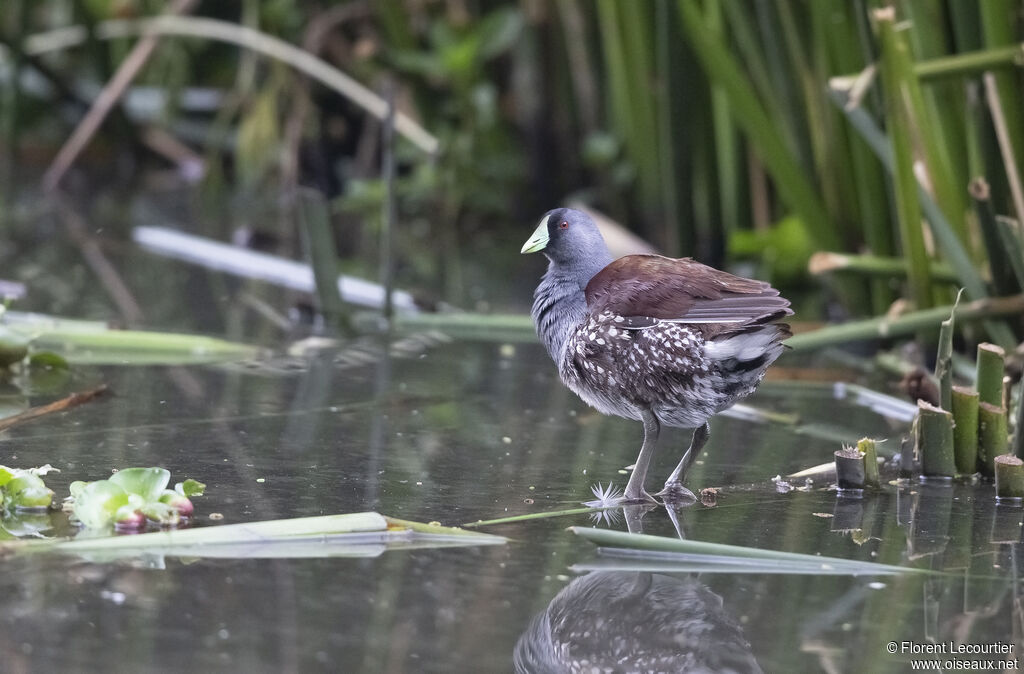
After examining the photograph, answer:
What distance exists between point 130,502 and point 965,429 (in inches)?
65.6

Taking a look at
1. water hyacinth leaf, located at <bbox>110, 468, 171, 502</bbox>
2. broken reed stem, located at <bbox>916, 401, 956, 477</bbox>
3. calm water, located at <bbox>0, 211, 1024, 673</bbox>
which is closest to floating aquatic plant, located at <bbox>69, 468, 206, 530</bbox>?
water hyacinth leaf, located at <bbox>110, 468, 171, 502</bbox>

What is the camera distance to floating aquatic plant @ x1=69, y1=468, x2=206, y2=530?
2.32m

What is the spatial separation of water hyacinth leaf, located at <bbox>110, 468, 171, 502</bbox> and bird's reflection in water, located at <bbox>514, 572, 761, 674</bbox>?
0.73m

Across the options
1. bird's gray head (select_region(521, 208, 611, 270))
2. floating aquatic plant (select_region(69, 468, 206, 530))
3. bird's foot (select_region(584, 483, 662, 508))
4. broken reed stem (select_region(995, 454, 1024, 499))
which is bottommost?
broken reed stem (select_region(995, 454, 1024, 499))

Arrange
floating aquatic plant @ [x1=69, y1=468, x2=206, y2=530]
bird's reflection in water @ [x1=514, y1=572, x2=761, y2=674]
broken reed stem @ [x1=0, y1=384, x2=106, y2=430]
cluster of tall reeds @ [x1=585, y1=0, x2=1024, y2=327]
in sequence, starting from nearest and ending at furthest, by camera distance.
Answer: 1. bird's reflection in water @ [x1=514, y1=572, x2=761, y2=674]
2. floating aquatic plant @ [x1=69, y1=468, x2=206, y2=530]
3. broken reed stem @ [x1=0, y1=384, x2=106, y2=430]
4. cluster of tall reeds @ [x1=585, y1=0, x2=1024, y2=327]

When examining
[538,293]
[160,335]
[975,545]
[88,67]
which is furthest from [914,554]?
[88,67]

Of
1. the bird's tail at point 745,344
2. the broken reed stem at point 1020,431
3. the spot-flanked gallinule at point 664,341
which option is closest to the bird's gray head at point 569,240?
the spot-flanked gallinule at point 664,341

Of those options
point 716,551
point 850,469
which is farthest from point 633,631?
point 850,469

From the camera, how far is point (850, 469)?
9.15ft

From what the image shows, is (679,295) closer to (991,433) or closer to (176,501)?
(991,433)

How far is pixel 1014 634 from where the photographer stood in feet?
6.48

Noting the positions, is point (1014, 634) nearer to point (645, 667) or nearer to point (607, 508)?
point (645, 667)

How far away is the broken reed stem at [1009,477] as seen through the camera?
8.89 ft

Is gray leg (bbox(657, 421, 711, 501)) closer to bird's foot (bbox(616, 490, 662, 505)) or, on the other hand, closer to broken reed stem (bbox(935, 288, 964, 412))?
bird's foot (bbox(616, 490, 662, 505))
